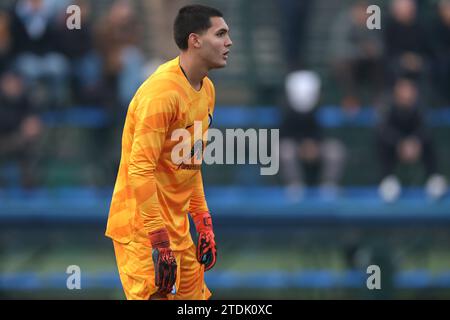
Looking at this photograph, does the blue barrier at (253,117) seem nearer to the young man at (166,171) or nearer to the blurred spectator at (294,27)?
the blurred spectator at (294,27)

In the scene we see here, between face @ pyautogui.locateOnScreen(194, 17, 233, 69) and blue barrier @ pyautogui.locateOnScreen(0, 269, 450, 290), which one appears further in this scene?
blue barrier @ pyautogui.locateOnScreen(0, 269, 450, 290)

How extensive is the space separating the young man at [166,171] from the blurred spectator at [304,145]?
4.56m

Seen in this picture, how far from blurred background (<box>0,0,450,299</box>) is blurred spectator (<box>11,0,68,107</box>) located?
0.05 feet

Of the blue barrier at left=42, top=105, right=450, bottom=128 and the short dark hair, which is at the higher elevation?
the blue barrier at left=42, top=105, right=450, bottom=128

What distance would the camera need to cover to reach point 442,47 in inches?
497

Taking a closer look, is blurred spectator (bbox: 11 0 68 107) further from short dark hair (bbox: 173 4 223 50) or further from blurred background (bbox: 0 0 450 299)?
short dark hair (bbox: 173 4 223 50)

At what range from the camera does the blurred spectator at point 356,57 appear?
1248 centimetres

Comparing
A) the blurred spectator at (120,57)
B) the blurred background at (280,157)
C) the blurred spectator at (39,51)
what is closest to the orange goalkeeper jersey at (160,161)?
the blurred background at (280,157)

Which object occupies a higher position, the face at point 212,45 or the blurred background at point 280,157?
the blurred background at point 280,157

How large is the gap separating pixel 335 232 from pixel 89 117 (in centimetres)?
283

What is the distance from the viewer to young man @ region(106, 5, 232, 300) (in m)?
7.06

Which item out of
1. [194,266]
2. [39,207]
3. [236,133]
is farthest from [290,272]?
[194,266]

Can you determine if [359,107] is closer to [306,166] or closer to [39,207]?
[306,166]

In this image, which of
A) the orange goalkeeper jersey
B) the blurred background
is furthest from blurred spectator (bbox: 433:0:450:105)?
the orange goalkeeper jersey
